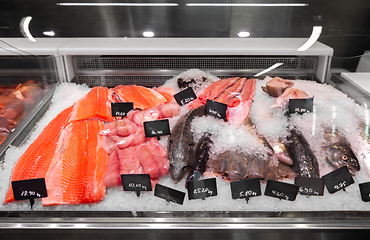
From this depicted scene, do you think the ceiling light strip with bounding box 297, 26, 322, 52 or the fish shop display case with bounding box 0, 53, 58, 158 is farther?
the ceiling light strip with bounding box 297, 26, 322, 52

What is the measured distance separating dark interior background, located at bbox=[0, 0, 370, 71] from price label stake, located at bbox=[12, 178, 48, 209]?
2.34 metres

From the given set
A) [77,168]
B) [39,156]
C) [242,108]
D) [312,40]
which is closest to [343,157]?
[242,108]

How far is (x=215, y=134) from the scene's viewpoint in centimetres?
181

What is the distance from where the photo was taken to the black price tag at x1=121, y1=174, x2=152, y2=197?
152cm

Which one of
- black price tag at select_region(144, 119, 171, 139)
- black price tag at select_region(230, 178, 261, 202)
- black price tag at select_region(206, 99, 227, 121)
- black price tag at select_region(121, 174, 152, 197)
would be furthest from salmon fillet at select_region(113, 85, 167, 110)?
black price tag at select_region(230, 178, 261, 202)

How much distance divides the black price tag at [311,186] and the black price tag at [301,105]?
24.2 inches

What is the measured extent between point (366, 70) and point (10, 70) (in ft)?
10.3

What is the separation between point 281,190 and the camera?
1484mm

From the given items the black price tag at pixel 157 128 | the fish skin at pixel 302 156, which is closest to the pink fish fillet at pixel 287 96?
the fish skin at pixel 302 156

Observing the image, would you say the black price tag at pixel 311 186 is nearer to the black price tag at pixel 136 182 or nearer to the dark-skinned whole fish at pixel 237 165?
the dark-skinned whole fish at pixel 237 165

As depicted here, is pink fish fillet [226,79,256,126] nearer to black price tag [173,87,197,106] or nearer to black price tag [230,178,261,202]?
black price tag [173,87,197,106]

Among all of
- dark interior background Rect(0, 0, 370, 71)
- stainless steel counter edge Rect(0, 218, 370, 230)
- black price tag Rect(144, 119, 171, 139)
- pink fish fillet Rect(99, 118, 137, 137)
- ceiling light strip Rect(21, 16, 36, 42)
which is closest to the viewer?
stainless steel counter edge Rect(0, 218, 370, 230)

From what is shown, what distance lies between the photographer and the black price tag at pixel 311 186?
4.91ft

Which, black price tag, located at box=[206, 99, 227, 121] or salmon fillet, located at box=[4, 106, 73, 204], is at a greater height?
black price tag, located at box=[206, 99, 227, 121]
